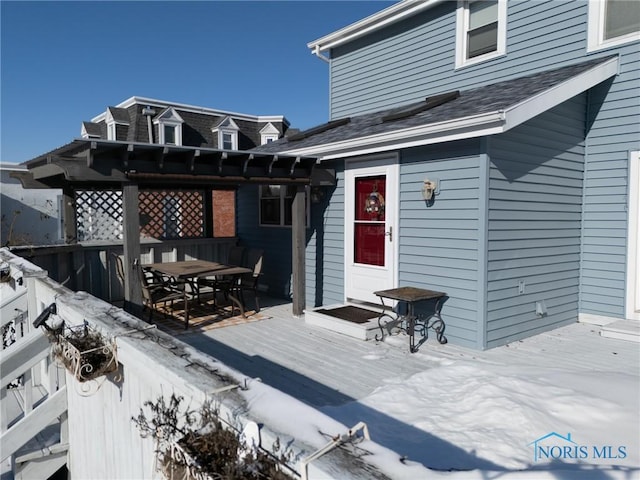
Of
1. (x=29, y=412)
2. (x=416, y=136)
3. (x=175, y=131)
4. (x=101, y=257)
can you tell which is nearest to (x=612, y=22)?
(x=416, y=136)

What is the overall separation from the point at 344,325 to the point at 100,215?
561 cm

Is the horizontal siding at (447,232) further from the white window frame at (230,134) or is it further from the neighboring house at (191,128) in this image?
the white window frame at (230,134)

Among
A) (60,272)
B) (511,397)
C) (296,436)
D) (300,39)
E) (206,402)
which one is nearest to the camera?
(296,436)

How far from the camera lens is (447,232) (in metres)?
4.99

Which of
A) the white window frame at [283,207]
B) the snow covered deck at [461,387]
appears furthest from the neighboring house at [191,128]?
the snow covered deck at [461,387]

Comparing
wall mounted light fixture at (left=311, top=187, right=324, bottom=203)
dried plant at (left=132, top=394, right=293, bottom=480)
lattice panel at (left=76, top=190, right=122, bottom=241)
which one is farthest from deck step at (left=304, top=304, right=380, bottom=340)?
lattice panel at (left=76, top=190, right=122, bottom=241)

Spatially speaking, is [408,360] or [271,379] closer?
[271,379]

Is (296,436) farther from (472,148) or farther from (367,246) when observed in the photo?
(367,246)

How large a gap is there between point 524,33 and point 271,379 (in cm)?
602

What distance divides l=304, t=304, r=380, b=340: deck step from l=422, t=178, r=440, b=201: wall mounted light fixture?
5.60 feet

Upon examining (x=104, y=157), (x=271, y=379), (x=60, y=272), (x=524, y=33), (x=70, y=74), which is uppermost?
(x=70, y=74)

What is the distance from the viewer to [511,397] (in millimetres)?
3326

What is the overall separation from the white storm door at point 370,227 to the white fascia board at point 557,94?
64.3 inches

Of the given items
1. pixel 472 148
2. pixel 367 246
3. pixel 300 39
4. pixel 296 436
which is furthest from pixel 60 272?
pixel 300 39
